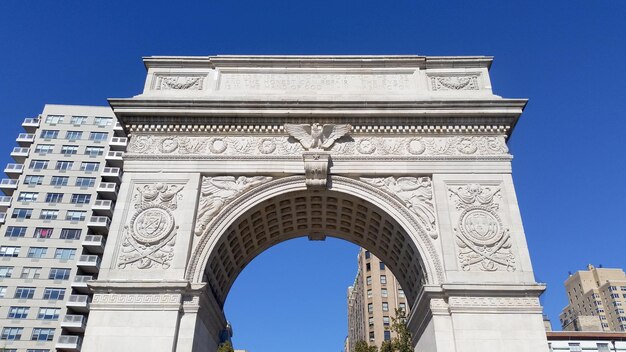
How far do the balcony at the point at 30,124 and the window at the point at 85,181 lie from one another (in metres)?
10.2

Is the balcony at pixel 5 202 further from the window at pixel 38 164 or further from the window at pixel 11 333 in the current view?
the window at pixel 11 333

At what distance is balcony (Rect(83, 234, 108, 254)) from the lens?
53.8 metres

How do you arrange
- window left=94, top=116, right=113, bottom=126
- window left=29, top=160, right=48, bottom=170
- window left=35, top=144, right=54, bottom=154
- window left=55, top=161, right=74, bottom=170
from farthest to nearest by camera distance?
window left=94, top=116, right=113, bottom=126 → window left=35, top=144, right=54, bottom=154 → window left=55, top=161, right=74, bottom=170 → window left=29, top=160, right=48, bottom=170

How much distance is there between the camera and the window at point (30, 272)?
53.1 metres

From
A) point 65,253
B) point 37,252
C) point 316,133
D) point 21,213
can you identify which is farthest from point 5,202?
point 316,133

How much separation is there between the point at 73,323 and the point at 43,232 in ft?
38.8

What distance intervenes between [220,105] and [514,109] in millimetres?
11702

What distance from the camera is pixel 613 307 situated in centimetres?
11850

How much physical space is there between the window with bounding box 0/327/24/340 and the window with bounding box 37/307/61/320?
208 cm

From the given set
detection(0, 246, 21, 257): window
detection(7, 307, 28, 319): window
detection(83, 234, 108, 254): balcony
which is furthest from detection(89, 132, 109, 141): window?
detection(7, 307, 28, 319): window

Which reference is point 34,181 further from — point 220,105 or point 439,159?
point 439,159

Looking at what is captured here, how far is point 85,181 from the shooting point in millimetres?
59125

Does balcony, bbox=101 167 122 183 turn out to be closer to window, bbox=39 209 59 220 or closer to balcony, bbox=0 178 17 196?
window, bbox=39 209 59 220

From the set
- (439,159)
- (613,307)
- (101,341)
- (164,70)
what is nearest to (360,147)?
(439,159)
